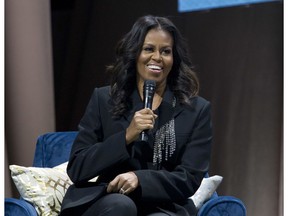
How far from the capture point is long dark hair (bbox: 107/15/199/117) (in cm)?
218

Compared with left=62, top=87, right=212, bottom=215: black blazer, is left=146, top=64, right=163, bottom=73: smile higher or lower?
higher

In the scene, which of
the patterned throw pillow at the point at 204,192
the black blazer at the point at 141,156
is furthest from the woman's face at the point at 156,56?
the patterned throw pillow at the point at 204,192

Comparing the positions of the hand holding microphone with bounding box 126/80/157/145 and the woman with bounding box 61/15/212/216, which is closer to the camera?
the hand holding microphone with bounding box 126/80/157/145

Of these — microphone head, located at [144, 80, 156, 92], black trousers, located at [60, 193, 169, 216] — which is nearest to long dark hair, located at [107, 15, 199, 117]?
microphone head, located at [144, 80, 156, 92]

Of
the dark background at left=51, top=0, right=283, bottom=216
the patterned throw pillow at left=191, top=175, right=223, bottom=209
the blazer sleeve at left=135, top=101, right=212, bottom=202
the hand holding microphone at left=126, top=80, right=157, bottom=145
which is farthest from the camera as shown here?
the dark background at left=51, top=0, right=283, bottom=216

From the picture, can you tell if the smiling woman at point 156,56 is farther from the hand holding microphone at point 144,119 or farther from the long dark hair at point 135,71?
the hand holding microphone at point 144,119

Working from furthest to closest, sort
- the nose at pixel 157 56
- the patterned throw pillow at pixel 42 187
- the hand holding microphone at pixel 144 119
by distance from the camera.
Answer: the patterned throw pillow at pixel 42 187, the nose at pixel 157 56, the hand holding microphone at pixel 144 119

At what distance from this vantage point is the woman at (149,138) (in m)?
2.03

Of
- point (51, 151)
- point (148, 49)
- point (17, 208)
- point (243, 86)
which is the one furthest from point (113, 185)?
point (243, 86)

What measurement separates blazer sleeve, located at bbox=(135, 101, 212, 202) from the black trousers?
0.06 m

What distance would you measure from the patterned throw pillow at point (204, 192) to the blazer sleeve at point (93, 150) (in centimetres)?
45

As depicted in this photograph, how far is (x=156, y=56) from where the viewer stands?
2135 millimetres

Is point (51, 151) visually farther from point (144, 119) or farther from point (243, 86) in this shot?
point (243, 86)

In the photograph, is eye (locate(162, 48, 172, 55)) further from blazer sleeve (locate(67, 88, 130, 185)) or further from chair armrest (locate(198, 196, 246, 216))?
chair armrest (locate(198, 196, 246, 216))
